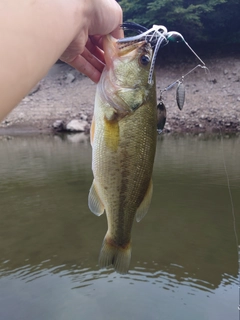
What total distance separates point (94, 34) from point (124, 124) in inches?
18.9

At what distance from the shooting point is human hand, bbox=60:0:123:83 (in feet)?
5.11

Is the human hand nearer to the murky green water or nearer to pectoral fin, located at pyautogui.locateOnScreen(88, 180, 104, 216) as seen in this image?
pectoral fin, located at pyautogui.locateOnScreen(88, 180, 104, 216)

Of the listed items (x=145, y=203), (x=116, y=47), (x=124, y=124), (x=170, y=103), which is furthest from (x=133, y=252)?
(x=170, y=103)

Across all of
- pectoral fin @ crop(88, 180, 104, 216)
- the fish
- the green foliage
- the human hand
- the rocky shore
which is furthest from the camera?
the green foliage

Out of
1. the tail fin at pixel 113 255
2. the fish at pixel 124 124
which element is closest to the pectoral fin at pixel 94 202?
the fish at pixel 124 124

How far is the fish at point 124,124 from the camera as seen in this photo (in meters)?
1.83

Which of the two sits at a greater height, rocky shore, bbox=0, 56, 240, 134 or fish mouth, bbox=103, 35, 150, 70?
rocky shore, bbox=0, 56, 240, 134

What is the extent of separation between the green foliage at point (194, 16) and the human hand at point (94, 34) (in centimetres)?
Result: 2018

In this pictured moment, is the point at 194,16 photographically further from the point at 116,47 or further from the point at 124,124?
the point at 124,124

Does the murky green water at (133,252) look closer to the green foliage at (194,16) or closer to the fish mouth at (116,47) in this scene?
the fish mouth at (116,47)

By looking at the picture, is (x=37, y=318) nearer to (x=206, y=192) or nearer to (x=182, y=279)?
(x=182, y=279)

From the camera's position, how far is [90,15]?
1.52m

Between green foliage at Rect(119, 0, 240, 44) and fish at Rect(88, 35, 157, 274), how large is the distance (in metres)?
20.3

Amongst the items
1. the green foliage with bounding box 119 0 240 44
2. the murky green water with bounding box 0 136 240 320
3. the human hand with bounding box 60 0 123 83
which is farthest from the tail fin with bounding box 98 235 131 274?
the green foliage with bounding box 119 0 240 44
